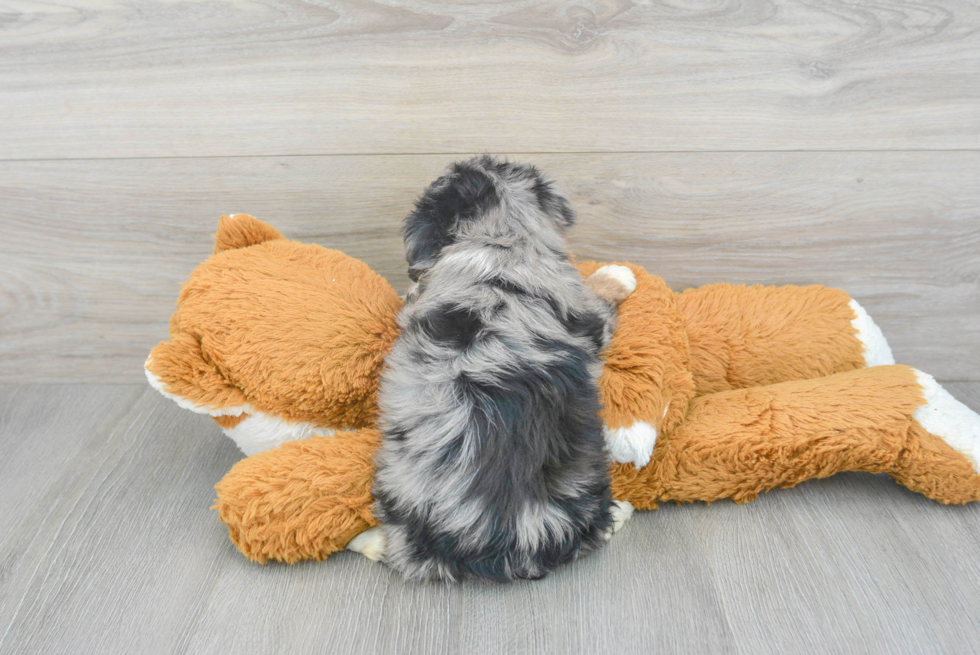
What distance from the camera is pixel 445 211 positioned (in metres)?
0.92

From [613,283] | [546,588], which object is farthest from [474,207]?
[546,588]

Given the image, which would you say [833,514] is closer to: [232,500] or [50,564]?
[232,500]

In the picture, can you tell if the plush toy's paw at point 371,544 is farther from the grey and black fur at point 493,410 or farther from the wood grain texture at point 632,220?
the wood grain texture at point 632,220

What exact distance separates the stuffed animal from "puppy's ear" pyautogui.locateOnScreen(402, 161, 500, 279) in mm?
123

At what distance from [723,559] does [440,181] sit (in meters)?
0.64

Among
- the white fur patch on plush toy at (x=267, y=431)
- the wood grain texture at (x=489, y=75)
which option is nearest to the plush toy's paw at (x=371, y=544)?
the white fur patch on plush toy at (x=267, y=431)

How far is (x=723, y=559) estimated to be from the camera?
888 millimetres

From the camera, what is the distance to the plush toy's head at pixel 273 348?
91 cm

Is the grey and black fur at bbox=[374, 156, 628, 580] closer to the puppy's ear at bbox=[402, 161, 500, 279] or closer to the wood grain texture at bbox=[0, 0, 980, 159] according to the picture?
the puppy's ear at bbox=[402, 161, 500, 279]

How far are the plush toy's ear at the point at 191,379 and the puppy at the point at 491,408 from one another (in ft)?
0.74

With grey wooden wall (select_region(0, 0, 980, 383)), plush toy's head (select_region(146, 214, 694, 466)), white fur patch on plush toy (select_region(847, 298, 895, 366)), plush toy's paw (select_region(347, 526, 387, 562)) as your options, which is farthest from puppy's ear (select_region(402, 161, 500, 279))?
white fur patch on plush toy (select_region(847, 298, 895, 366))

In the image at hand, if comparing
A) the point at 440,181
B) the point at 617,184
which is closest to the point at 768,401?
the point at 617,184

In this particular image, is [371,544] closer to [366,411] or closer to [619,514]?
[366,411]

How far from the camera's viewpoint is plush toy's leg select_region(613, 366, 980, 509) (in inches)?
36.6
